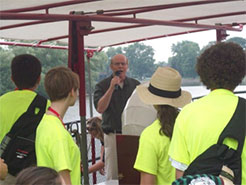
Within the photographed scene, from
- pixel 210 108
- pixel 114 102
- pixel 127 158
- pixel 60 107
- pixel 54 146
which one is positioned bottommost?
pixel 127 158

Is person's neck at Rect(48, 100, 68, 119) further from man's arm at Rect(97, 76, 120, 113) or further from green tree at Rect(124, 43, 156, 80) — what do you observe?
green tree at Rect(124, 43, 156, 80)

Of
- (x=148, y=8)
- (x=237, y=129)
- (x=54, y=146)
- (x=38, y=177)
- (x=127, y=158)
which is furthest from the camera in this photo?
(x=148, y=8)

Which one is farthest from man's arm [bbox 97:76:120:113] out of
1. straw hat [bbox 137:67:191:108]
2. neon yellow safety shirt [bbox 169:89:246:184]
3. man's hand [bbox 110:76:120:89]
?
neon yellow safety shirt [bbox 169:89:246:184]

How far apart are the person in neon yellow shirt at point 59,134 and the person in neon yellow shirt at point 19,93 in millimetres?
243

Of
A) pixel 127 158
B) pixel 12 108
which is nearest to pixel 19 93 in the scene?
pixel 12 108

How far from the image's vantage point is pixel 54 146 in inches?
73.2

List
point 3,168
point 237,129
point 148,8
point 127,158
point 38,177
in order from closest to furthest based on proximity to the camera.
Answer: point 38,177 < point 237,129 < point 3,168 < point 127,158 < point 148,8

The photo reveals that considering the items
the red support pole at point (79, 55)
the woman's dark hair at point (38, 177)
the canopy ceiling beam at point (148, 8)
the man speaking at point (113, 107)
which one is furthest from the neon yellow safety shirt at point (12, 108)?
the man speaking at point (113, 107)

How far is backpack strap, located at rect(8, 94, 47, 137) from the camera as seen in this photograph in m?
2.18

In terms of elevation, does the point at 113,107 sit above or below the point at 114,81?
below

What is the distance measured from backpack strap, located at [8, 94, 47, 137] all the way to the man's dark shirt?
1.78 meters

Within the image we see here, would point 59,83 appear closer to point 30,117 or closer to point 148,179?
point 30,117

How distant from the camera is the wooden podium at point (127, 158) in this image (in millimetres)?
2967

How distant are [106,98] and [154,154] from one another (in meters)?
1.84
